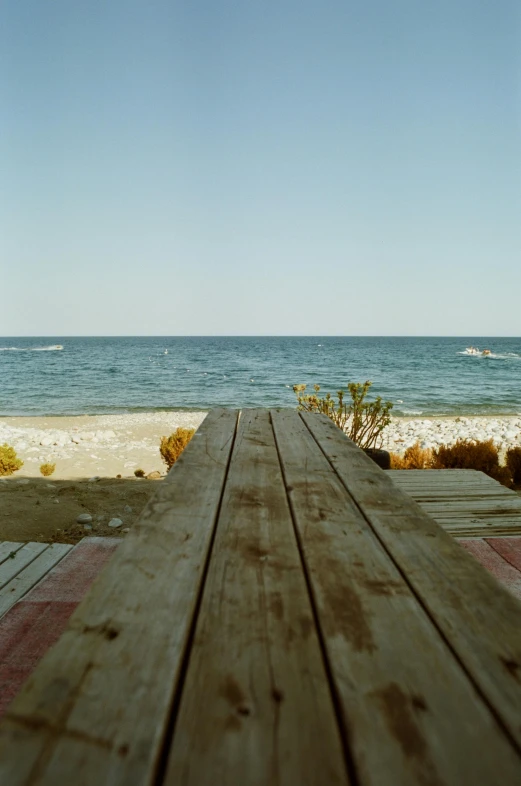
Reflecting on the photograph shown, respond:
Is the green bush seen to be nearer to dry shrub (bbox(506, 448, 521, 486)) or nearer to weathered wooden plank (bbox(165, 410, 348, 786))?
dry shrub (bbox(506, 448, 521, 486))

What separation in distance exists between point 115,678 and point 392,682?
0.43m

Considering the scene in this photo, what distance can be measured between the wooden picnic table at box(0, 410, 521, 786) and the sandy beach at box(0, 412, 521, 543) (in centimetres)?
345

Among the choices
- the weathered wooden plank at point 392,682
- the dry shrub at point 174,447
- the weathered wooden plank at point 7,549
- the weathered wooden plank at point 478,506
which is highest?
the weathered wooden plank at point 392,682

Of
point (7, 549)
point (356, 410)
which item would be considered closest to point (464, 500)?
point (356, 410)

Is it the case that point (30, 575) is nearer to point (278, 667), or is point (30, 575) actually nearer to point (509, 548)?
point (278, 667)

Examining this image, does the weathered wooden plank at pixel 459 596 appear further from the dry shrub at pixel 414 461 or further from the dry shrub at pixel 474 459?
the dry shrub at pixel 474 459

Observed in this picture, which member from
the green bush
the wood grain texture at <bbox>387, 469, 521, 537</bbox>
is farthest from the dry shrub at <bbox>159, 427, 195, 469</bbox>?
the wood grain texture at <bbox>387, 469, 521, 537</bbox>

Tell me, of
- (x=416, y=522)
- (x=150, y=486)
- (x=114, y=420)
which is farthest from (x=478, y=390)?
(x=416, y=522)

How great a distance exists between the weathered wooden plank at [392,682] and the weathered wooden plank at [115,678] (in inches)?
10.3

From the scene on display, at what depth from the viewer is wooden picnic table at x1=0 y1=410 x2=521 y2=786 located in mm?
586

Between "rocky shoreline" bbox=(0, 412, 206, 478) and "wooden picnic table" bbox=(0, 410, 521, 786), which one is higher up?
"wooden picnic table" bbox=(0, 410, 521, 786)

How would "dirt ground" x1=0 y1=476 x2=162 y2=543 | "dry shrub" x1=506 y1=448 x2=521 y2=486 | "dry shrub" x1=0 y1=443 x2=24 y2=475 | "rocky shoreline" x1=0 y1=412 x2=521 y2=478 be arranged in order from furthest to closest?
"rocky shoreline" x1=0 y1=412 x2=521 y2=478, "dry shrub" x1=0 y1=443 x2=24 y2=475, "dry shrub" x1=506 y1=448 x2=521 y2=486, "dirt ground" x1=0 y1=476 x2=162 y2=543

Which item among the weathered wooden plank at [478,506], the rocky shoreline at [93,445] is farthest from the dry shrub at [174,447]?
the weathered wooden plank at [478,506]

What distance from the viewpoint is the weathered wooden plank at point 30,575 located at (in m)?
2.33
